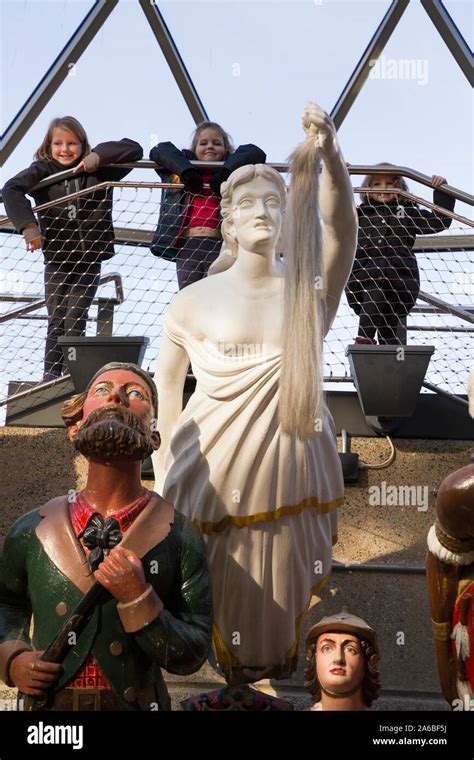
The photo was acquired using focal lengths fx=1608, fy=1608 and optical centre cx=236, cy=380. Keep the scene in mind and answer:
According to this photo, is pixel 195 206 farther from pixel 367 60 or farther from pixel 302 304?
pixel 367 60

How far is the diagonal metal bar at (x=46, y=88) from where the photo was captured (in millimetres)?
8445

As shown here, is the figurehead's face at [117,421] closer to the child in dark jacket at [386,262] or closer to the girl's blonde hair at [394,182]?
the child in dark jacket at [386,262]

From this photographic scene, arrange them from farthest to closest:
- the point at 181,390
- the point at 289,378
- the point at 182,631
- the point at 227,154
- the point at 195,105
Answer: the point at 195,105, the point at 227,154, the point at 181,390, the point at 289,378, the point at 182,631

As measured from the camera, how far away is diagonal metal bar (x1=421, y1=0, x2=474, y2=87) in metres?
8.70

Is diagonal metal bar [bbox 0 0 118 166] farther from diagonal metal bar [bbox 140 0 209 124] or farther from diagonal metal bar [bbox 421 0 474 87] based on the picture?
diagonal metal bar [bbox 421 0 474 87]

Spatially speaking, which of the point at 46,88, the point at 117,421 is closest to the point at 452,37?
the point at 46,88

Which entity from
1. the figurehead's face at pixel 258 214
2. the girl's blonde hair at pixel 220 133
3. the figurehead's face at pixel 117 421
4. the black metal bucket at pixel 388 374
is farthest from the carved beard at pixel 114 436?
the girl's blonde hair at pixel 220 133

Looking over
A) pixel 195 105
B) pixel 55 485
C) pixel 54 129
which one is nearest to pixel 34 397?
pixel 55 485

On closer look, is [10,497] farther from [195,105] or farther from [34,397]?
[195,105]

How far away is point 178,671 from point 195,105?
5623mm

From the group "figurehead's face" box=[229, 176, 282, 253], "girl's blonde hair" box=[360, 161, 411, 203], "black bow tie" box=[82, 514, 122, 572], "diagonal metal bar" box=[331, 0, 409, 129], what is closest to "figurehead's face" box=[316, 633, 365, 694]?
"black bow tie" box=[82, 514, 122, 572]

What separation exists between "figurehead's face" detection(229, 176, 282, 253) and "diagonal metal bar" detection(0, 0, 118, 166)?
12.8 feet

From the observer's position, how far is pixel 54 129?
20.7 ft

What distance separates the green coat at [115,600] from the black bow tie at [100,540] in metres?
0.03
